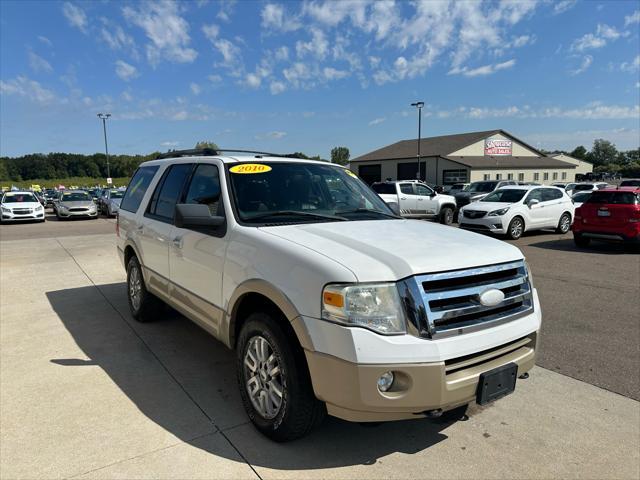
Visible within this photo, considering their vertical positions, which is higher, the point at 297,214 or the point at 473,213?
the point at 297,214

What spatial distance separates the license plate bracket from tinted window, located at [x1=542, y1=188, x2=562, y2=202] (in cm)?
1392

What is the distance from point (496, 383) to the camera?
8.43 feet

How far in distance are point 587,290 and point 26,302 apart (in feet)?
28.1

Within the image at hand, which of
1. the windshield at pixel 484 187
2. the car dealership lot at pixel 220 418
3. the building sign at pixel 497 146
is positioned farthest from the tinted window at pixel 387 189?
the building sign at pixel 497 146

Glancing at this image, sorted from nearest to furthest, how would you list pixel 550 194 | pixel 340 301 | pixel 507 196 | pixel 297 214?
pixel 340 301, pixel 297 214, pixel 507 196, pixel 550 194

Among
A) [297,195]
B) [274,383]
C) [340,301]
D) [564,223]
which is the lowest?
[564,223]

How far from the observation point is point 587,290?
7.14 metres

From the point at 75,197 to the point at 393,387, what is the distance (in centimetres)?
2585

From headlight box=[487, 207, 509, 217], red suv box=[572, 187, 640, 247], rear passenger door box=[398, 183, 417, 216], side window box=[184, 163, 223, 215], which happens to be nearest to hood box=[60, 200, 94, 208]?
rear passenger door box=[398, 183, 417, 216]

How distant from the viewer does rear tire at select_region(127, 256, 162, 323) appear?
505cm

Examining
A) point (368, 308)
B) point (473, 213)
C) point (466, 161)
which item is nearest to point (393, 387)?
point (368, 308)

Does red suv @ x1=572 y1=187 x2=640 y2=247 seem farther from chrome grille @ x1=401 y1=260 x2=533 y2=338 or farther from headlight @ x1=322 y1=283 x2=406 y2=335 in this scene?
headlight @ x1=322 y1=283 x2=406 y2=335

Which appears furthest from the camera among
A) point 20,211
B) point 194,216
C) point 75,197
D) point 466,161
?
point 466,161

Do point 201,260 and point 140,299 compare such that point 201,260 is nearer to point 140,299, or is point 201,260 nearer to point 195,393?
point 195,393
